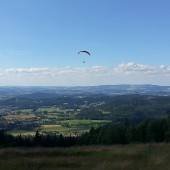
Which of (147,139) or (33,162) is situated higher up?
(33,162)

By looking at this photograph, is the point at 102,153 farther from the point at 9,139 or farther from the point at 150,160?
the point at 9,139

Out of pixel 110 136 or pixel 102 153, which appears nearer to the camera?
pixel 102 153

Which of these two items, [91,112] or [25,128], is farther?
[91,112]

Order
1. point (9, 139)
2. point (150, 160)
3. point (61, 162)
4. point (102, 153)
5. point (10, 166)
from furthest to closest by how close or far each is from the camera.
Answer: point (9, 139), point (102, 153), point (61, 162), point (150, 160), point (10, 166)

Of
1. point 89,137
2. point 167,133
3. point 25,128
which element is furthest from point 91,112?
point 167,133

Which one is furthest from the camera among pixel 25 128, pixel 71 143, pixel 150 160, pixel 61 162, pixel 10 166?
pixel 25 128

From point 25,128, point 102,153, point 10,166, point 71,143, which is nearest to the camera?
point 10,166

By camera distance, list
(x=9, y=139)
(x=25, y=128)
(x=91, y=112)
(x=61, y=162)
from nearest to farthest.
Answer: (x=61, y=162) < (x=9, y=139) < (x=25, y=128) < (x=91, y=112)

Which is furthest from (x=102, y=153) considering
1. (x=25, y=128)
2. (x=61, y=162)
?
(x=25, y=128)

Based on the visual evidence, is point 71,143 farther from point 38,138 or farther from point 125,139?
point 125,139
